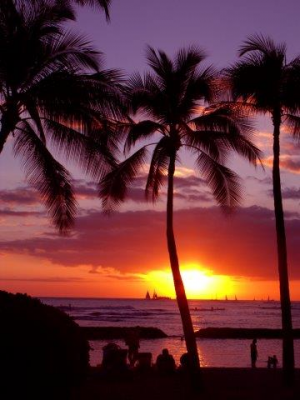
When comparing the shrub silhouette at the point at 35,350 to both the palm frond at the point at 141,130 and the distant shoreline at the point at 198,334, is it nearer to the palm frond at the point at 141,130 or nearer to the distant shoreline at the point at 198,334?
the palm frond at the point at 141,130

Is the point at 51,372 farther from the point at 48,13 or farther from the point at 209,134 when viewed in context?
the point at 209,134

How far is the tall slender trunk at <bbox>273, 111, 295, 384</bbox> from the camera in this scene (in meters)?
17.6

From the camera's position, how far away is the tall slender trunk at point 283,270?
17.6 metres

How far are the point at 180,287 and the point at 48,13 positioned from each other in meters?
9.06

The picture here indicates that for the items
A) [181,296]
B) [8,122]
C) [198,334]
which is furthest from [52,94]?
[198,334]

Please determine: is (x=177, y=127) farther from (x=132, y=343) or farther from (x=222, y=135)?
(x=132, y=343)

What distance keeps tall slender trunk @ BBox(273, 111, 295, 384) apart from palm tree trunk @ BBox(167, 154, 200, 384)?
287 centimetres

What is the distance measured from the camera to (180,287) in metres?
17.9

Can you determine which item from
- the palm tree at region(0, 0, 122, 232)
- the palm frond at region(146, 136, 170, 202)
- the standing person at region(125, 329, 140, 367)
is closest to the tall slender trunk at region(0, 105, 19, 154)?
the palm tree at region(0, 0, 122, 232)

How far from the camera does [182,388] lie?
17.7 m

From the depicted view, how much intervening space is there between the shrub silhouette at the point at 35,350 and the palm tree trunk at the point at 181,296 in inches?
298

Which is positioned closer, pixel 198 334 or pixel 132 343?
pixel 132 343

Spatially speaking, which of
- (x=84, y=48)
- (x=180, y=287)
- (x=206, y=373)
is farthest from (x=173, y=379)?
(x=84, y=48)

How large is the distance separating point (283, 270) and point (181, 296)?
355cm
